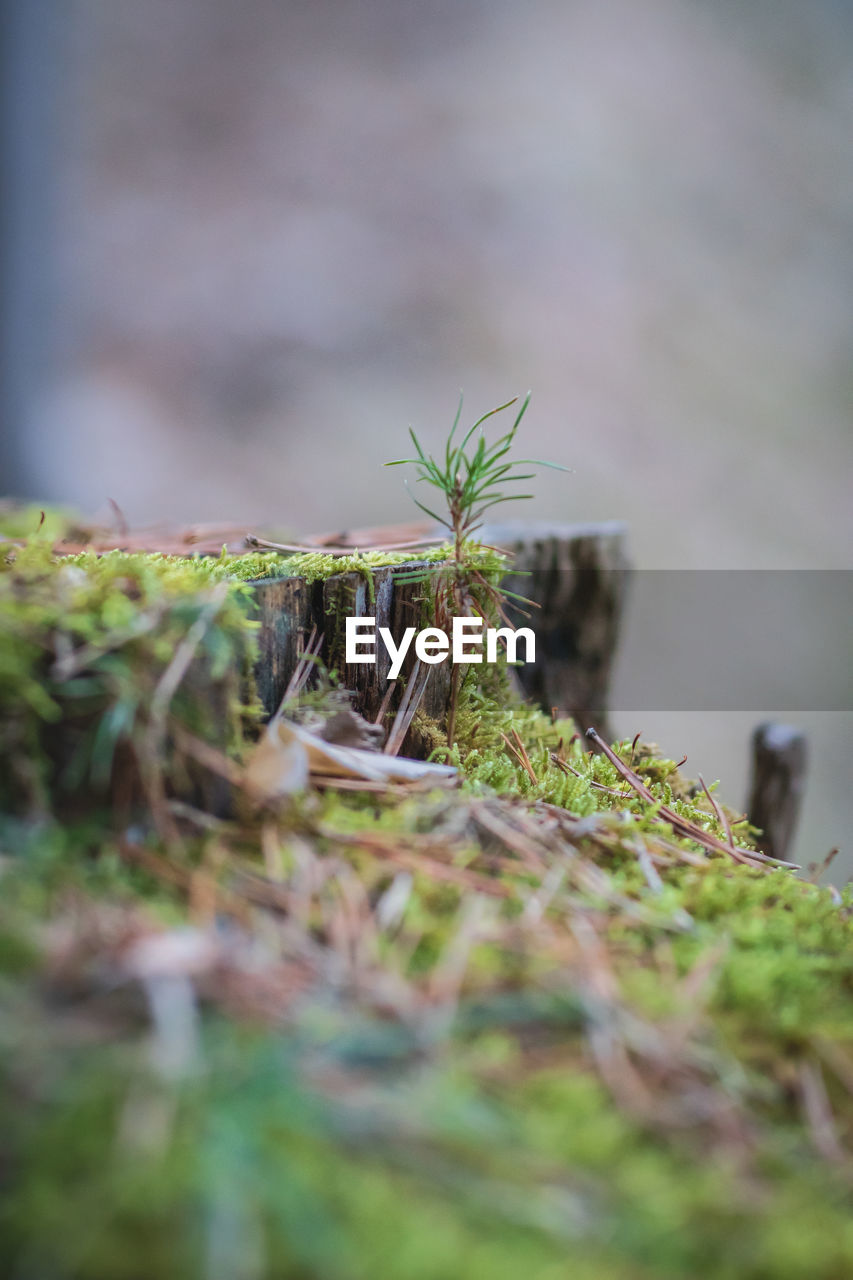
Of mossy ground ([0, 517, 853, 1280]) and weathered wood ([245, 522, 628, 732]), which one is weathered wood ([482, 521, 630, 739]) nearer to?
weathered wood ([245, 522, 628, 732])

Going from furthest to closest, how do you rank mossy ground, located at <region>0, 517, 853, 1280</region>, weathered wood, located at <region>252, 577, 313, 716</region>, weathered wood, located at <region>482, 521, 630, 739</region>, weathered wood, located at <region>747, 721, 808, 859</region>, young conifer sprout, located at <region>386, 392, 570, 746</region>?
weathered wood, located at <region>747, 721, 808, 859</region>
weathered wood, located at <region>482, 521, 630, 739</region>
young conifer sprout, located at <region>386, 392, 570, 746</region>
weathered wood, located at <region>252, 577, 313, 716</region>
mossy ground, located at <region>0, 517, 853, 1280</region>

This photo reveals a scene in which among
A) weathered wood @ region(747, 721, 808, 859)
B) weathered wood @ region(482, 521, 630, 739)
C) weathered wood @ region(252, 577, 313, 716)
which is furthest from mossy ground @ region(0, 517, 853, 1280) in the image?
weathered wood @ region(747, 721, 808, 859)

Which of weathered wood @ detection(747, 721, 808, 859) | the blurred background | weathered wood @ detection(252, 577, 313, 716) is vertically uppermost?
the blurred background

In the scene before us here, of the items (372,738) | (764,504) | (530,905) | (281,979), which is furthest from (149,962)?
(764,504)

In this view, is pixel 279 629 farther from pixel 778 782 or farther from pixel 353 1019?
pixel 778 782

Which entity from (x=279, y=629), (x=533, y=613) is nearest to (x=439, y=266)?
(x=533, y=613)

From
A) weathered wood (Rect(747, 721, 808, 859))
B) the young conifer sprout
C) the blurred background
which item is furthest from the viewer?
the blurred background

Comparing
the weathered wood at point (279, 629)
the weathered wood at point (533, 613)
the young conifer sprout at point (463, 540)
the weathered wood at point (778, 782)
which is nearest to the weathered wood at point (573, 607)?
the weathered wood at point (533, 613)
